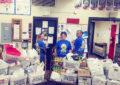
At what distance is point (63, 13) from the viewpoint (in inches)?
210

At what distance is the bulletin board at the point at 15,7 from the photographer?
5004 mm

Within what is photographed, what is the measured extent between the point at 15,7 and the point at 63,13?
1412mm

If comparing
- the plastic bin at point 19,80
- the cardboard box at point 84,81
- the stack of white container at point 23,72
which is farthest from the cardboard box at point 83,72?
the plastic bin at point 19,80

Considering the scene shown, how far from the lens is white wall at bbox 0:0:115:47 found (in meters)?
5.14

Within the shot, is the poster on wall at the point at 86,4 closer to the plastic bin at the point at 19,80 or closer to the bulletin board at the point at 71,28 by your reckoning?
the bulletin board at the point at 71,28

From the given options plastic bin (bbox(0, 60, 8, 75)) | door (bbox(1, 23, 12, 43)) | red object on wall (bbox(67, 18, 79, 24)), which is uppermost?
red object on wall (bbox(67, 18, 79, 24))

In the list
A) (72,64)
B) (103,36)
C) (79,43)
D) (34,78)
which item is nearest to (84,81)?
(72,64)

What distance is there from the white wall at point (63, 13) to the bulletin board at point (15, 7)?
0.11m

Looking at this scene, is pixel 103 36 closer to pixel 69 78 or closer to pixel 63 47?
pixel 63 47

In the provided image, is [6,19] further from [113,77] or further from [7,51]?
[113,77]

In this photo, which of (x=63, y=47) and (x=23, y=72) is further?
(x=63, y=47)

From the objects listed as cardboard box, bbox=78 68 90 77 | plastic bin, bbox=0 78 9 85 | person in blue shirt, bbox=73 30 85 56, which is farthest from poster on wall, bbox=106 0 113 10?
plastic bin, bbox=0 78 9 85

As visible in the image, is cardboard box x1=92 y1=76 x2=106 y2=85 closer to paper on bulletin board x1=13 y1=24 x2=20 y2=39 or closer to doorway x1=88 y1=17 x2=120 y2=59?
paper on bulletin board x1=13 y1=24 x2=20 y2=39

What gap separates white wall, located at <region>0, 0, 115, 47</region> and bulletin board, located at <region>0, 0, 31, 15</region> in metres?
0.11
